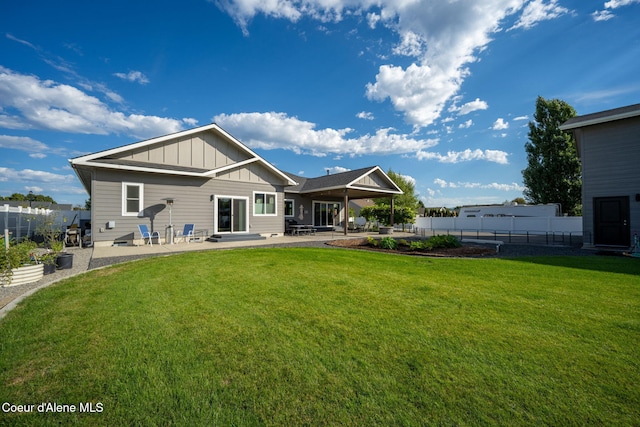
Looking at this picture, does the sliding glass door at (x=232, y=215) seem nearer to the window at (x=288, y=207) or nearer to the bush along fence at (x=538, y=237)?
the window at (x=288, y=207)

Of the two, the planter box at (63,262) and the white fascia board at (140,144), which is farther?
the white fascia board at (140,144)

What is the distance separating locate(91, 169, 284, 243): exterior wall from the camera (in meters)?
11.2

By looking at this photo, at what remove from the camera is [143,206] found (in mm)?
12055

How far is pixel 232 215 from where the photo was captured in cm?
1469

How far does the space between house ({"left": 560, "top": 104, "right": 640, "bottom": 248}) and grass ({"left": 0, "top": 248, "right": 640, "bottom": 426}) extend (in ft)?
30.3

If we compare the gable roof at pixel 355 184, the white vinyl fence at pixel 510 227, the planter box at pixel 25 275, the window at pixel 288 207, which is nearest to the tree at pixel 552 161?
the white vinyl fence at pixel 510 227

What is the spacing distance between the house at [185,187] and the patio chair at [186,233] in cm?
35

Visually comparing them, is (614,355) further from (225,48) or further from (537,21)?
(225,48)

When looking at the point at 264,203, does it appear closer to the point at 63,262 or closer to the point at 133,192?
the point at 133,192

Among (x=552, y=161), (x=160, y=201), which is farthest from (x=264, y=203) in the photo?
(x=552, y=161)

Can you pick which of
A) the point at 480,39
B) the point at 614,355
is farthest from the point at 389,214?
the point at 614,355

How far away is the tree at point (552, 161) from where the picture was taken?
26500 mm

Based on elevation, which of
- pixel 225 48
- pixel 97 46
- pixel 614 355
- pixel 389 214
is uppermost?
pixel 225 48

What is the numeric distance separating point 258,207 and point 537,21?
15.9 meters
